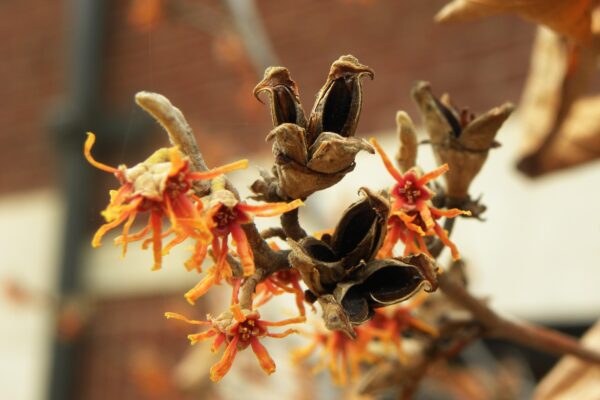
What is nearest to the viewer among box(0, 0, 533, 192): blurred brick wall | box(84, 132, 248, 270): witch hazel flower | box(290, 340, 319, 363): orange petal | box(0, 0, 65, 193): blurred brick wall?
box(84, 132, 248, 270): witch hazel flower

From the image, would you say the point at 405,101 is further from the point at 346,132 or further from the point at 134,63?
the point at 346,132

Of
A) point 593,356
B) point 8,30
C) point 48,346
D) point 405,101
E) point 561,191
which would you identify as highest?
point 8,30

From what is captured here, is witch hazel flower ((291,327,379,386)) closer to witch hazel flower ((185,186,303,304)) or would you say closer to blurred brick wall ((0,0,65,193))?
witch hazel flower ((185,186,303,304))

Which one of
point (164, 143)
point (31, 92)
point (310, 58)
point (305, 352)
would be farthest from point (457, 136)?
point (31, 92)

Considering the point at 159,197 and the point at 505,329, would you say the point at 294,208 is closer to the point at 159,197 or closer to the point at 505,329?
the point at 159,197

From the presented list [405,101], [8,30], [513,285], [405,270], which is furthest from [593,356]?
[8,30]

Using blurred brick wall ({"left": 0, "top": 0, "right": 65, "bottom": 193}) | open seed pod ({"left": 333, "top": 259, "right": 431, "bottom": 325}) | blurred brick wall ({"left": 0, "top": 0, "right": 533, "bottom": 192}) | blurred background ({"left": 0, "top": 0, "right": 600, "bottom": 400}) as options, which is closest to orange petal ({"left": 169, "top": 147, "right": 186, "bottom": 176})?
open seed pod ({"left": 333, "top": 259, "right": 431, "bottom": 325})
